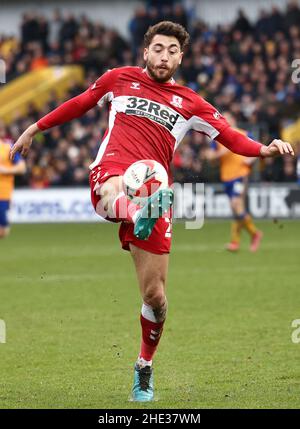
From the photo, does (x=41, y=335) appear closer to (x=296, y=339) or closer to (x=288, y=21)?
(x=296, y=339)

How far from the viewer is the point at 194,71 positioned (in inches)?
1121

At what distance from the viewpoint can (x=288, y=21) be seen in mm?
29125

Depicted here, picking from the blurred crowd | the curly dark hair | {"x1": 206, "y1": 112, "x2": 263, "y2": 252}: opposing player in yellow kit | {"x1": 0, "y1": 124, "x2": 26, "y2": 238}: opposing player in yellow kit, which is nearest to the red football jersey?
the curly dark hair

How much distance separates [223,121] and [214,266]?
29.6 feet

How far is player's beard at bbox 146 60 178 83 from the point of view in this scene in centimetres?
714

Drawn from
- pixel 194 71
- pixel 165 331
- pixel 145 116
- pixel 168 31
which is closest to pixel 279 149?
pixel 145 116

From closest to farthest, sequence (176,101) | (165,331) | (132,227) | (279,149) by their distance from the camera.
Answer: (279,149)
(132,227)
(176,101)
(165,331)

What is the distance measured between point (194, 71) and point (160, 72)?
21.5m

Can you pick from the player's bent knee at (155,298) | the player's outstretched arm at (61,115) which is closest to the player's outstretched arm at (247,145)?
the player's outstretched arm at (61,115)

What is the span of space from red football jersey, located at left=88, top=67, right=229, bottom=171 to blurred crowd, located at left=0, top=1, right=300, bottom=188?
53.6ft

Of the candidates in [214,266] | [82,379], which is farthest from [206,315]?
[214,266]

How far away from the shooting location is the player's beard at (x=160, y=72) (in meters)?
7.14

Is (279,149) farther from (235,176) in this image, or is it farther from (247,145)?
(235,176)

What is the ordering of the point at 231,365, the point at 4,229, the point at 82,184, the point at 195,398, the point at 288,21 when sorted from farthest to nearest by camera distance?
the point at 288,21 < the point at 82,184 < the point at 4,229 < the point at 231,365 < the point at 195,398
